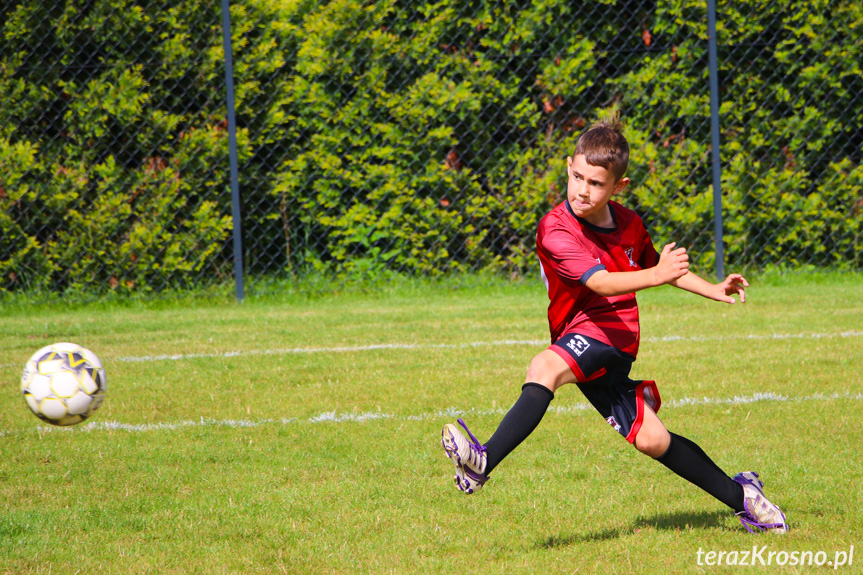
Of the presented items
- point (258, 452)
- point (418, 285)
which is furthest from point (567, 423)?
point (418, 285)

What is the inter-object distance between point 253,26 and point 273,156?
49.3 inches

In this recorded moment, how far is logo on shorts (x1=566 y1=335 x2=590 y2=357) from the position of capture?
2736 millimetres

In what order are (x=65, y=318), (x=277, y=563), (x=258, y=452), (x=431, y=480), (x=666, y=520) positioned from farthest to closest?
(x=65, y=318) < (x=258, y=452) < (x=431, y=480) < (x=666, y=520) < (x=277, y=563)

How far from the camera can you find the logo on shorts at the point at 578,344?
274cm

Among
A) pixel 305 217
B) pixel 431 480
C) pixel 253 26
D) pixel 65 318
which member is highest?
pixel 253 26

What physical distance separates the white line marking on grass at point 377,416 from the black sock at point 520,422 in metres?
1.54

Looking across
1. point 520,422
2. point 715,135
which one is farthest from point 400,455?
point 715,135

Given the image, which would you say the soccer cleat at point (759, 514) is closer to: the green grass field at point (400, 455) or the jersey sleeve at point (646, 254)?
the green grass field at point (400, 455)

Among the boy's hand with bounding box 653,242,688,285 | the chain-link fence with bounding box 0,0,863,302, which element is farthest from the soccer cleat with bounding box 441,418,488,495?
the chain-link fence with bounding box 0,0,863,302

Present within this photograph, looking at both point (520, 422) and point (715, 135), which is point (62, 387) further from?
point (715, 135)

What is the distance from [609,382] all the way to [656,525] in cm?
52

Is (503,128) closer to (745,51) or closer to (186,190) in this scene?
(745,51)

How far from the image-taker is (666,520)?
296cm

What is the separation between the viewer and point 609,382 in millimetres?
2832
